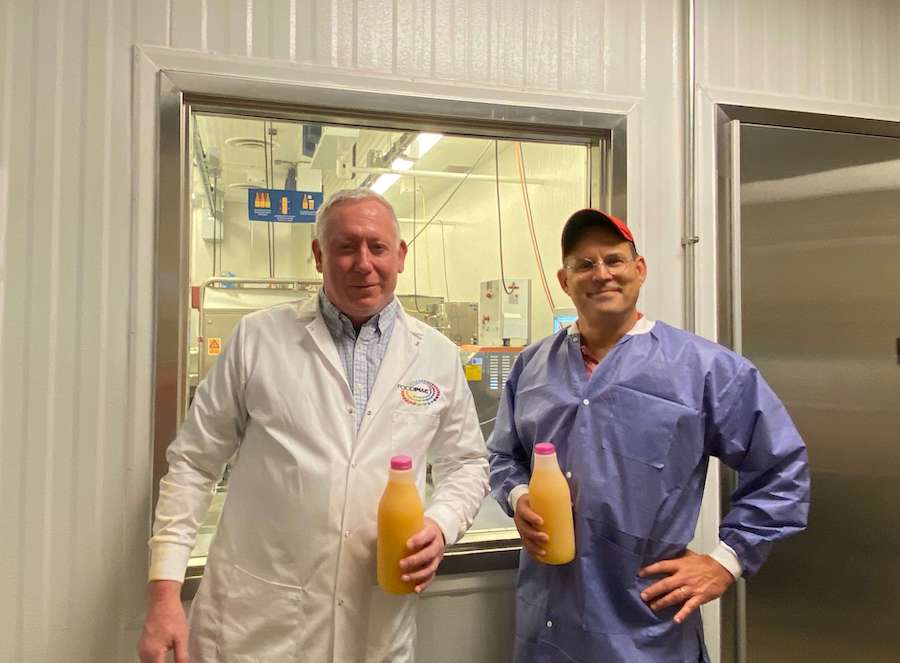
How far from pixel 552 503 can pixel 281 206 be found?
150cm

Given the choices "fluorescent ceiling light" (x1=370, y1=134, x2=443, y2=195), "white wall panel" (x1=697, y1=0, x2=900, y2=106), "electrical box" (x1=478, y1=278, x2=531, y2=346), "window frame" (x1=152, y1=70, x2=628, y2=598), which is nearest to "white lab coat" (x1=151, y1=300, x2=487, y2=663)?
"window frame" (x1=152, y1=70, x2=628, y2=598)

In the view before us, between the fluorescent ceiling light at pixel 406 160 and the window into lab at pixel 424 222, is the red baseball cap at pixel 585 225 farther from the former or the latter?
the fluorescent ceiling light at pixel 406 160

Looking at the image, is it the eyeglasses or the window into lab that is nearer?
the eyeglasses

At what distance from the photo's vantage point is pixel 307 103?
1.43 m

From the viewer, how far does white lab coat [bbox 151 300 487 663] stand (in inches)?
44.0

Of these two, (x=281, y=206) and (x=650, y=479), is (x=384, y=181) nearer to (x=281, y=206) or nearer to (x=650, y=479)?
(x=281, y=206)

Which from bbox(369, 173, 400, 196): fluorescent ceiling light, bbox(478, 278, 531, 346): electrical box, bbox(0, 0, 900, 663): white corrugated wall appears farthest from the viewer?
bbox(369, 173, 400, 196): fluorescent ceiling light

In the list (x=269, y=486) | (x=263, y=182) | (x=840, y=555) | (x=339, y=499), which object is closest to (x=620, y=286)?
(x=339, y=499)

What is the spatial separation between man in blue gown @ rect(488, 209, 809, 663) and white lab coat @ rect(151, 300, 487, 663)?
261mm

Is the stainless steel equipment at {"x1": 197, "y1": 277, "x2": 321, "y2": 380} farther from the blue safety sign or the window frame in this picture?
the window frame

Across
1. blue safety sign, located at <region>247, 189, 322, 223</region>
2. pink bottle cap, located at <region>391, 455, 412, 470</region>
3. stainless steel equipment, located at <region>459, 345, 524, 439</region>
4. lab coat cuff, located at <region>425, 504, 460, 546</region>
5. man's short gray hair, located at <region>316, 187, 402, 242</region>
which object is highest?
blue safety sign, located at <region>247, 189, 322, 223</region>

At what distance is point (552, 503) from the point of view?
1151 mm

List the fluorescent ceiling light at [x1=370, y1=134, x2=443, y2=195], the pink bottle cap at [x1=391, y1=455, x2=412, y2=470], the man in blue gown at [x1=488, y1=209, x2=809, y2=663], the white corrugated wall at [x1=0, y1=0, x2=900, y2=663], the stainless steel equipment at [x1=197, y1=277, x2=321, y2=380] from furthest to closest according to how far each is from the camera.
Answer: the fluorescent ceiling light at [x1=370, y1=134, x2=443, y2=195], the stainless steel equipment at [x1=197, y1=277, x2=321, y2=380], the white corrugated wall at [x1=0, y1=0, x2=900, y2=663], the man in blue gown at [x1=488, y1=209, x2=809, y2=663], the pink bottle cap at [x1=391, y1=455, x2=412, y2=470]

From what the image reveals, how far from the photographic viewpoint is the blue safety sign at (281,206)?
212 centimetres
